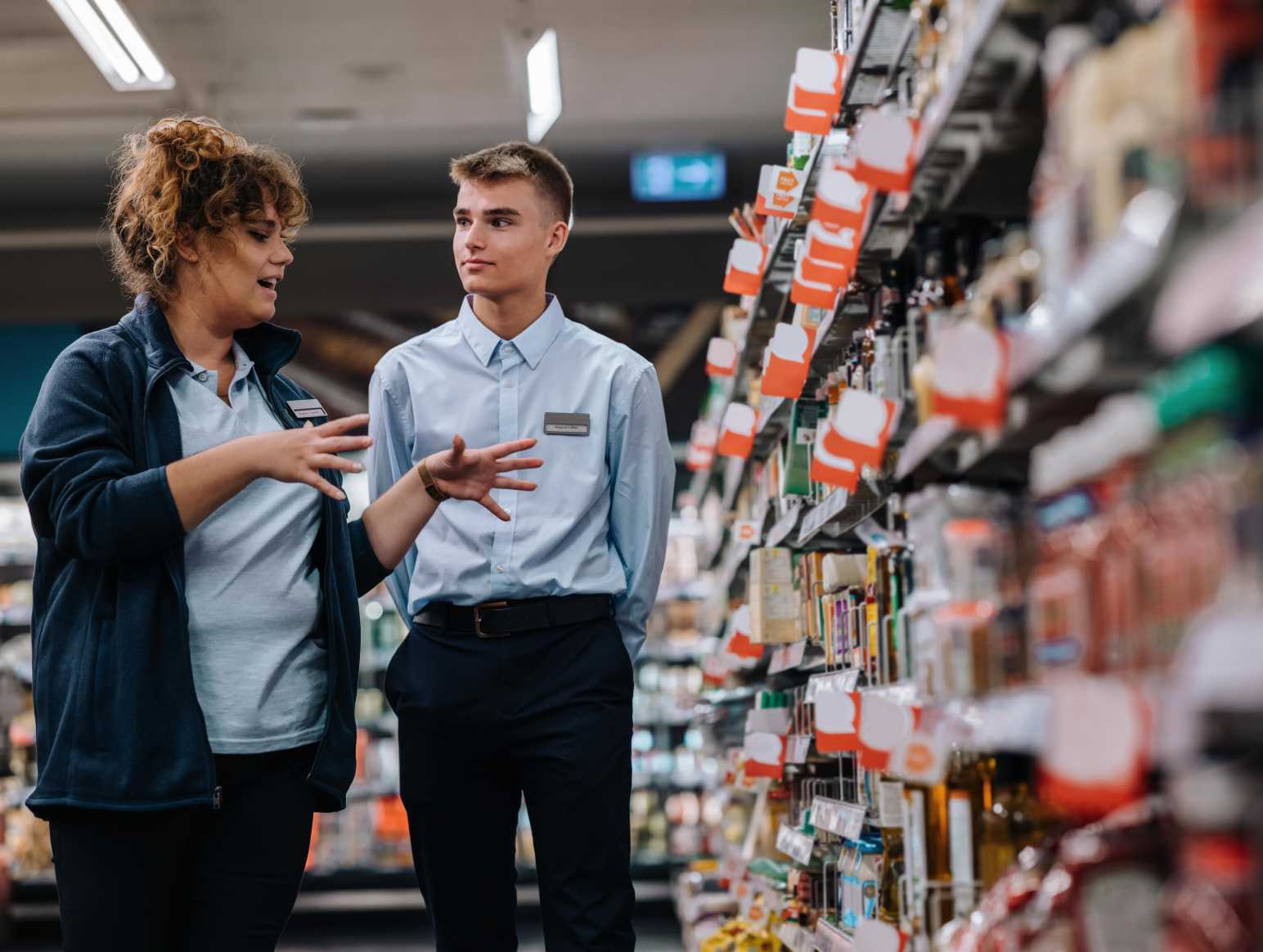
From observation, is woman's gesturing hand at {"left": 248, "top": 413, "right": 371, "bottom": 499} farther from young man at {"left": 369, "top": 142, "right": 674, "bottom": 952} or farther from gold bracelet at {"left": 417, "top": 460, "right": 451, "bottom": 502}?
young man at {"left": 369, "top": 142, "right": 674, "bottom": 952}

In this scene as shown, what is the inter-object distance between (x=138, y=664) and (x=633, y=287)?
6127 mm

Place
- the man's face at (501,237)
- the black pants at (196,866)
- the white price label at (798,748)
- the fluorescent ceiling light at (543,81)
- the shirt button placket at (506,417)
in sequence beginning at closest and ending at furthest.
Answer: the black pants at (196,866) → the shirt button placket at (506,417) → the man's face at (501,237) → the white price label at (798,748) → the fluorescent ceiling light at (543,81)

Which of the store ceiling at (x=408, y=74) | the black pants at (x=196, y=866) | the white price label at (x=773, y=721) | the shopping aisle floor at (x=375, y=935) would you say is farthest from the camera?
the shopping aisle floor at (x=375, y=935)

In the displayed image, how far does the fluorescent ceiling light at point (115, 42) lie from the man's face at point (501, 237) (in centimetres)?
278

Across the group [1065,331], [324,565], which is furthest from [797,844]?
[1065,331]

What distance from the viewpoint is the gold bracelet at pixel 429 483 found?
2588mm

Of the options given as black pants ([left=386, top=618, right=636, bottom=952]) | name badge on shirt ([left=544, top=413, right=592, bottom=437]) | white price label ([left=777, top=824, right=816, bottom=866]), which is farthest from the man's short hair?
white price label ([left=777, top=824, right=816, bottom=866])

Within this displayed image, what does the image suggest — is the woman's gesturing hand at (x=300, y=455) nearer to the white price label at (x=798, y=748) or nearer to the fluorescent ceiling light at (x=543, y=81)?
the white price label at (x=798, y=748)

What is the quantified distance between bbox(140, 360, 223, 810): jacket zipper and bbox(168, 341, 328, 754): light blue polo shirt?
33 mm

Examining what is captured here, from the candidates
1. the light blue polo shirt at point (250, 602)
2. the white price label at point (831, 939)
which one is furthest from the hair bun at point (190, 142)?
the white price label at point (831, 939)

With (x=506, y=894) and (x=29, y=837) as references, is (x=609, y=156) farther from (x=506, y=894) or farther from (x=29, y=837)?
(x=506, y=894)

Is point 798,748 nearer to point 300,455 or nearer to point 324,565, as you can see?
point 324,565

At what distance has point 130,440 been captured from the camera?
232 centimetres

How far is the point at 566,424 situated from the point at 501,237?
1.49 ft
